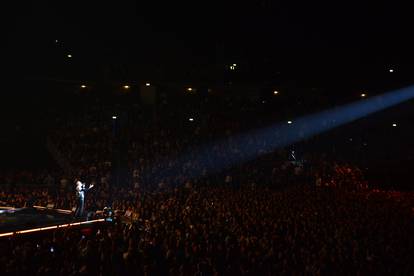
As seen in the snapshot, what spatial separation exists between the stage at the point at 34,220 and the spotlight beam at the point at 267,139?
588cm

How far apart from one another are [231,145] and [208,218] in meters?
10.9

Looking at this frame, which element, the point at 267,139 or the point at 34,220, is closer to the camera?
the point at 34,220

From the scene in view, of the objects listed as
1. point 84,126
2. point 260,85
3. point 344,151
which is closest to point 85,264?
point 84,126

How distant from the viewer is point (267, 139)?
24.0 metres

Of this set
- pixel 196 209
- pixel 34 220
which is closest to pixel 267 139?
pixel 196 209

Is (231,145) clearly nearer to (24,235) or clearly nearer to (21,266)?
(24,235)

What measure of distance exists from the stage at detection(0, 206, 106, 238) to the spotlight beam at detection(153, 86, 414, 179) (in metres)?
5.88

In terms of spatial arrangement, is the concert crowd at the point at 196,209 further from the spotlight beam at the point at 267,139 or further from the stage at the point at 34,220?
the stage at the point at 34,220

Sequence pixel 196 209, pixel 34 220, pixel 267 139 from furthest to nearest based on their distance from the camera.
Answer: pixel 267 139 < pixel 196 209 < pixel 34 220

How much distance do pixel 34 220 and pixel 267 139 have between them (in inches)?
556

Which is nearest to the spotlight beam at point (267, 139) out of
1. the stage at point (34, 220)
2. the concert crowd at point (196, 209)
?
the concert crowd at point (196, 209)

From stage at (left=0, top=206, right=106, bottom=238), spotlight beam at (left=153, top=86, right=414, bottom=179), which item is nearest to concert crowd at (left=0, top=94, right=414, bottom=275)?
spotlight beam at (left=153, top=86, right=414, bottom=179)

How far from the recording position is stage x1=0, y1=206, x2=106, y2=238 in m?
11.4

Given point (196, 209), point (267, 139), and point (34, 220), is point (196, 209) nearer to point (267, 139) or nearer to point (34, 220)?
point (34, 220)
